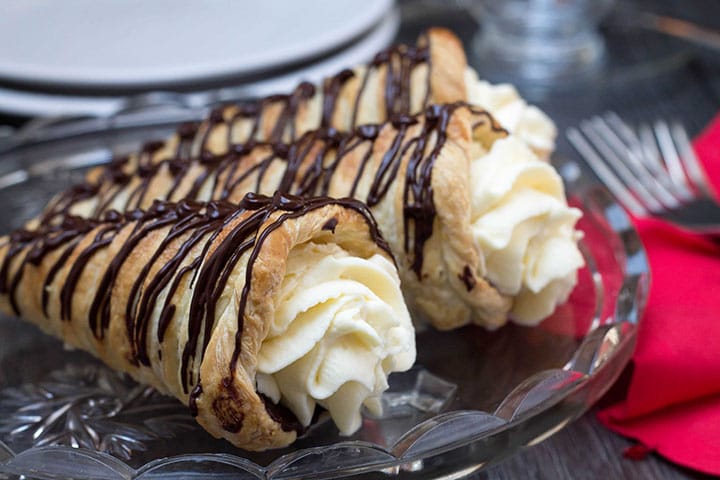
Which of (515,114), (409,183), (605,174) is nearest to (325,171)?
(409,183)

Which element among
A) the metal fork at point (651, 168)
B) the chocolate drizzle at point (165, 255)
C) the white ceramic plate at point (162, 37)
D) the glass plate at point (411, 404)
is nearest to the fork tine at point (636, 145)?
the metal fork at point (651, 168)

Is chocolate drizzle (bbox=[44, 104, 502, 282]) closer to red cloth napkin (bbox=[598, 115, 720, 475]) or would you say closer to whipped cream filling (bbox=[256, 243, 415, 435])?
whipped cream filling (bbox=[256, 243, 415, 435])

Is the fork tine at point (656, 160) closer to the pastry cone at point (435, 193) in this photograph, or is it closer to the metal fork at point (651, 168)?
the metal fork at point (651, 168)

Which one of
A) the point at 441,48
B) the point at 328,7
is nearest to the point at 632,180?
the point at 441,48

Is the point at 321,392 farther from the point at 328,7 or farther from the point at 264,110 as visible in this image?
the point at 328,7

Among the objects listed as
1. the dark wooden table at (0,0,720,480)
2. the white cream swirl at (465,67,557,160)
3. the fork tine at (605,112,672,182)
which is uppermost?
the white cream swirl at (465,67,557,160)

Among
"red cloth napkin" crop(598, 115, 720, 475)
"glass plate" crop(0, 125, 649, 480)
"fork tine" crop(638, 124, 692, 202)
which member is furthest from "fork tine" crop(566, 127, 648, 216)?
"red cloth napkin" crop(598, 115, 720, 475)
